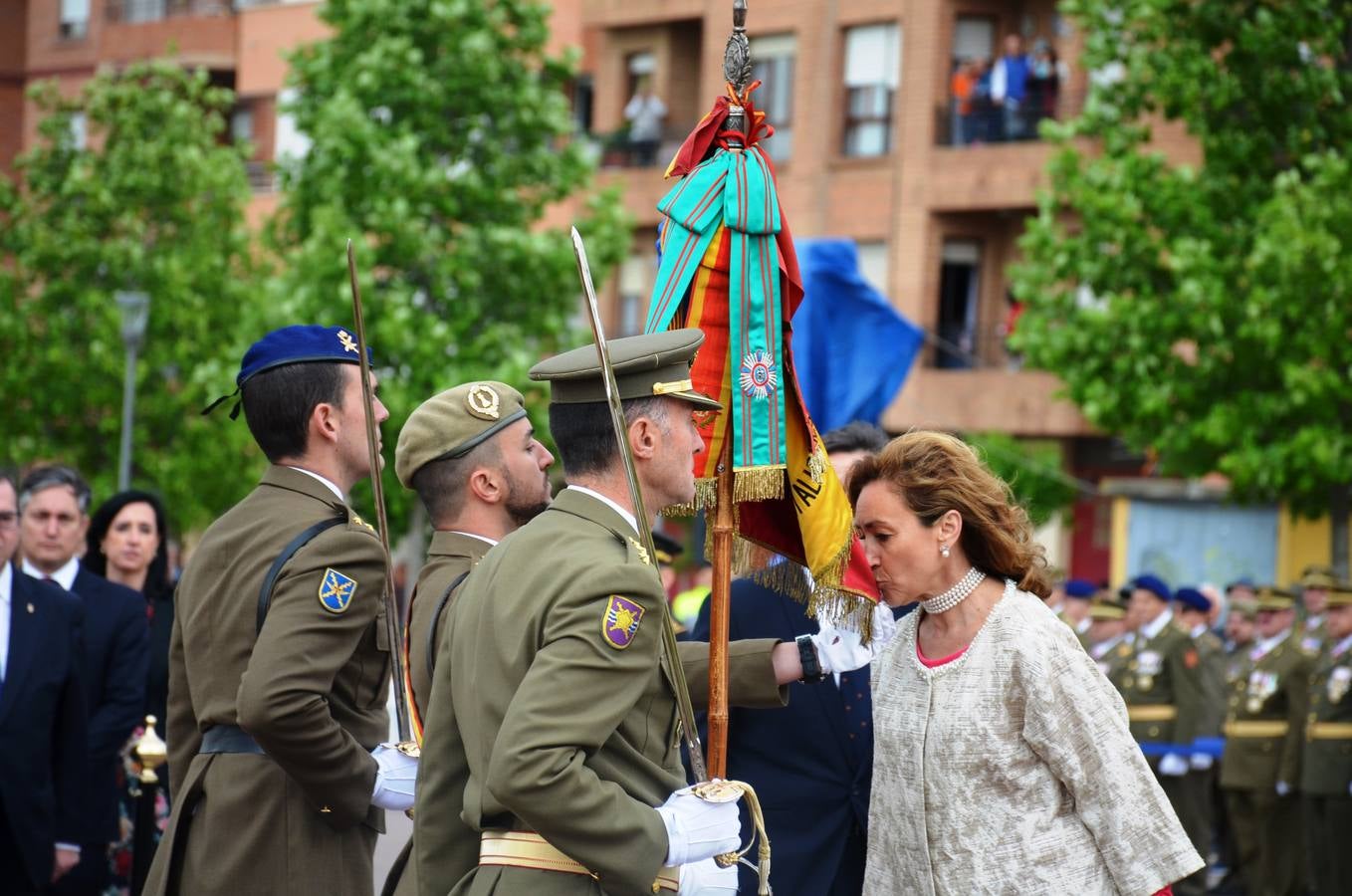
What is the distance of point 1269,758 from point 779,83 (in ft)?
64.7

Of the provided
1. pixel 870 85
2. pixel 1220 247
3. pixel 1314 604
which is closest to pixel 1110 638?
pixel 1314 604

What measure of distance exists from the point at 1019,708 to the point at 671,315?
4.34ft

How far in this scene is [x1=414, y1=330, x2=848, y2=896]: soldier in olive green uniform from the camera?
3.63 m

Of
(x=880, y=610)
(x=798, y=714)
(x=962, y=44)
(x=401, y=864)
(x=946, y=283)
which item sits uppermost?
(x=962, y=44)

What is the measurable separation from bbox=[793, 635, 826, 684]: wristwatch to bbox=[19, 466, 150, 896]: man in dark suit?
3.31 m

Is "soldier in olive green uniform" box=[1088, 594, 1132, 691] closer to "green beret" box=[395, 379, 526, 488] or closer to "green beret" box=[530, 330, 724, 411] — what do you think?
"green beret" box=[395, 379, 526, 488]

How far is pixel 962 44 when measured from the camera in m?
31.1

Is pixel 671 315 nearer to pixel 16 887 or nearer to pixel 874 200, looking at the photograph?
pixel 16 887

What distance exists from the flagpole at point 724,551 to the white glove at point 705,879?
0.43 m

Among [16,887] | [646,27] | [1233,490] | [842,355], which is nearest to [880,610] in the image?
[16,887]

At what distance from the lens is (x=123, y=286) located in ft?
93.0

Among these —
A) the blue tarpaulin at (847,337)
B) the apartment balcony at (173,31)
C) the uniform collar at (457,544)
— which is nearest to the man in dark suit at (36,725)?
Answer: the uniform collar at (457,544)

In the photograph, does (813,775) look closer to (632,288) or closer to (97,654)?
(97,654)

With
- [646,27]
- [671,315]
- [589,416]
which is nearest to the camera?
[589,416]
